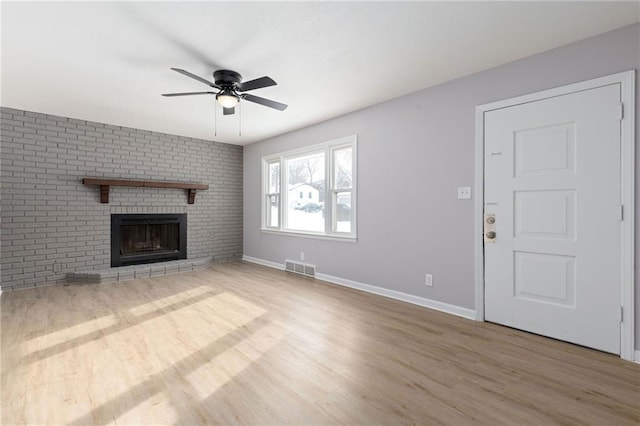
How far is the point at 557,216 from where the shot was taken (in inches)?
103

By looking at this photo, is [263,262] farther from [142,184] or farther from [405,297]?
[405,297]

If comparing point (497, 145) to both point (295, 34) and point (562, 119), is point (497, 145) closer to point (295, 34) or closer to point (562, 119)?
point (562, 119)

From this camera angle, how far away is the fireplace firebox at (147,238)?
16.7ft

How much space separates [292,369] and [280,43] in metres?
2.55

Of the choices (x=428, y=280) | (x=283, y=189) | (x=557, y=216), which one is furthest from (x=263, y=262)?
(x=557, y=216)

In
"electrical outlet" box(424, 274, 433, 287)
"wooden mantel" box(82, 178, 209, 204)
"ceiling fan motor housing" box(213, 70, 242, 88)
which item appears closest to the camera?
"ceiling fan motor housing" box(213, 70, 242, 88)

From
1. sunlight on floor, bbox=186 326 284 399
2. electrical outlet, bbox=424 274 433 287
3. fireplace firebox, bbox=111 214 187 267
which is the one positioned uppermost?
fireplace firebox, bbox=111 214 187 267

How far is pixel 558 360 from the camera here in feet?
7.47

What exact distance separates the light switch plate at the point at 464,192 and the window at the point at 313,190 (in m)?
1.48

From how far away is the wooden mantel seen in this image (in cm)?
471

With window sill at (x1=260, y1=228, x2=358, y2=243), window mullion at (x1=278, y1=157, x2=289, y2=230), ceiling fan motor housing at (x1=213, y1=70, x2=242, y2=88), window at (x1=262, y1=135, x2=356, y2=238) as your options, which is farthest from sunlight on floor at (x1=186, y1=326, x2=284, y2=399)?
window mullion at (x1=278, y1=157, x2=289, y2=230)

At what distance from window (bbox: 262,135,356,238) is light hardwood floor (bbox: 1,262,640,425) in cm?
157

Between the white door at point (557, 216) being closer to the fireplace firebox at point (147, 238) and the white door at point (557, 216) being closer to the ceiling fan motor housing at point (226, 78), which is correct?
the ceiling fan motor housing at point (226, 78)

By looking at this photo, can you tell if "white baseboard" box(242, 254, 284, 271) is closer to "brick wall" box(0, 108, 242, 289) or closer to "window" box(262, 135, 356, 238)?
"window" box(262, 135, 356, 238)
